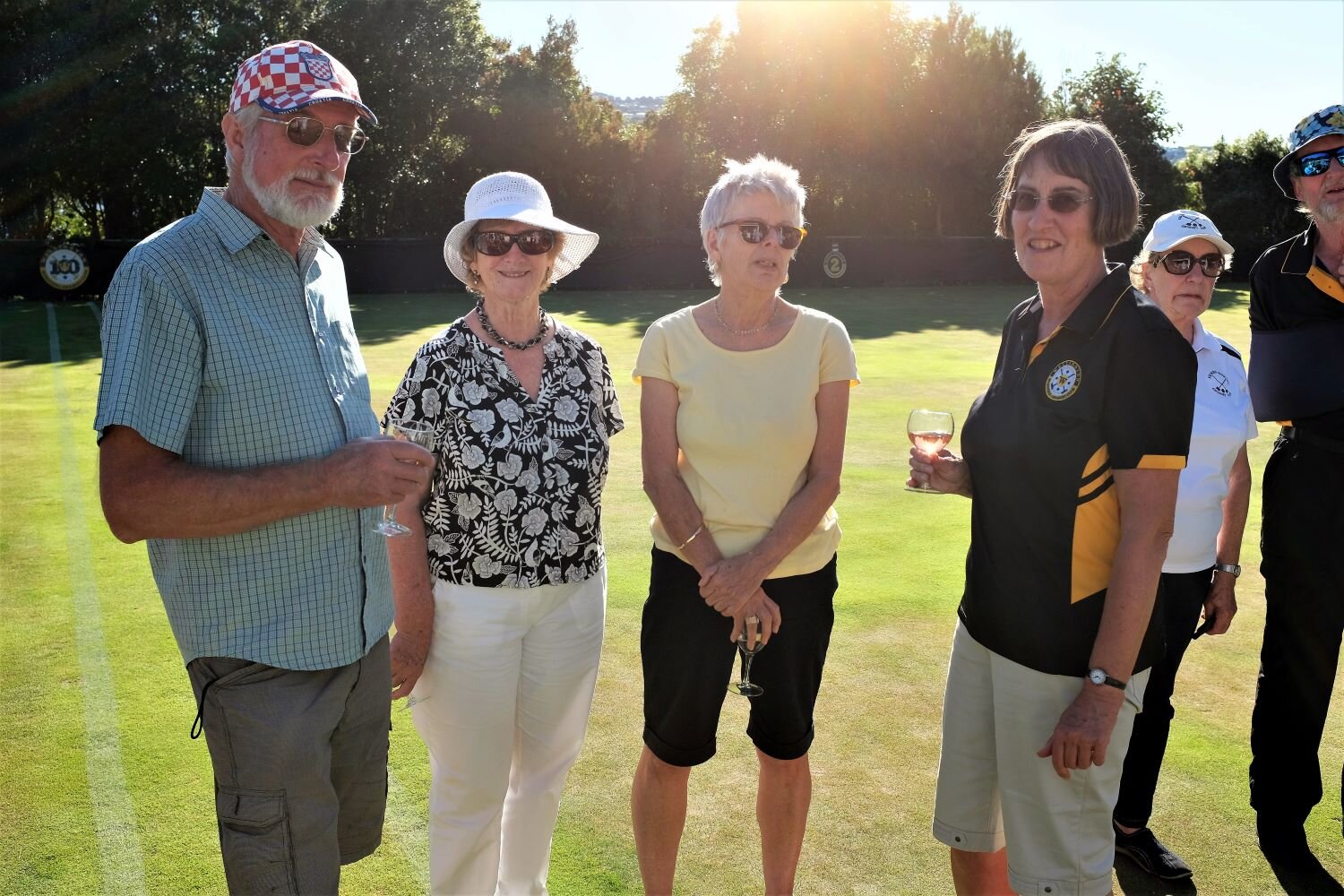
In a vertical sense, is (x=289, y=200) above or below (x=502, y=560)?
above

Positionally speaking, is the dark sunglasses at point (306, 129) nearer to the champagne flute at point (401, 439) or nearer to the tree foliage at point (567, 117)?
the champagne flute at point (401, 439)

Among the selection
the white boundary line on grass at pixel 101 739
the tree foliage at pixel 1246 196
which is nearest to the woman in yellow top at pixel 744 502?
the white boundary line on grass at pixel 101 739

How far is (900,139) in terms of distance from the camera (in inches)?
1526

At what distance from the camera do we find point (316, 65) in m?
2.64

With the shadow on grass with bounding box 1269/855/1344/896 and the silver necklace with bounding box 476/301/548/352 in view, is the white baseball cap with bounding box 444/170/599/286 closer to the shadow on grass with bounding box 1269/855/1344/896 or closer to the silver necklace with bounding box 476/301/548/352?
the silver necklace with bounding box 476/301/548/352

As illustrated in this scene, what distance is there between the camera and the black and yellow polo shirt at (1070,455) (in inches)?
98.5

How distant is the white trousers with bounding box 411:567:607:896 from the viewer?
314 centimetres

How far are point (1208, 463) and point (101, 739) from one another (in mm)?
4448

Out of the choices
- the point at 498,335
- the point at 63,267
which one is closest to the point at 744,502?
the point at 498,335

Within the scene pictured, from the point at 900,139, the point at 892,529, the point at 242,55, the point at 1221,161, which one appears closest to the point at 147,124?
the point at 242,55

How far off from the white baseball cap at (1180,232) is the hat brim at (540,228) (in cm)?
206

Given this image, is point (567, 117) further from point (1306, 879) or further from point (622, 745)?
point (1306, 879)

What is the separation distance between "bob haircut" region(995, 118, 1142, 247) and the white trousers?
5.80 ft

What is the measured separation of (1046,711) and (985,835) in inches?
18.8
